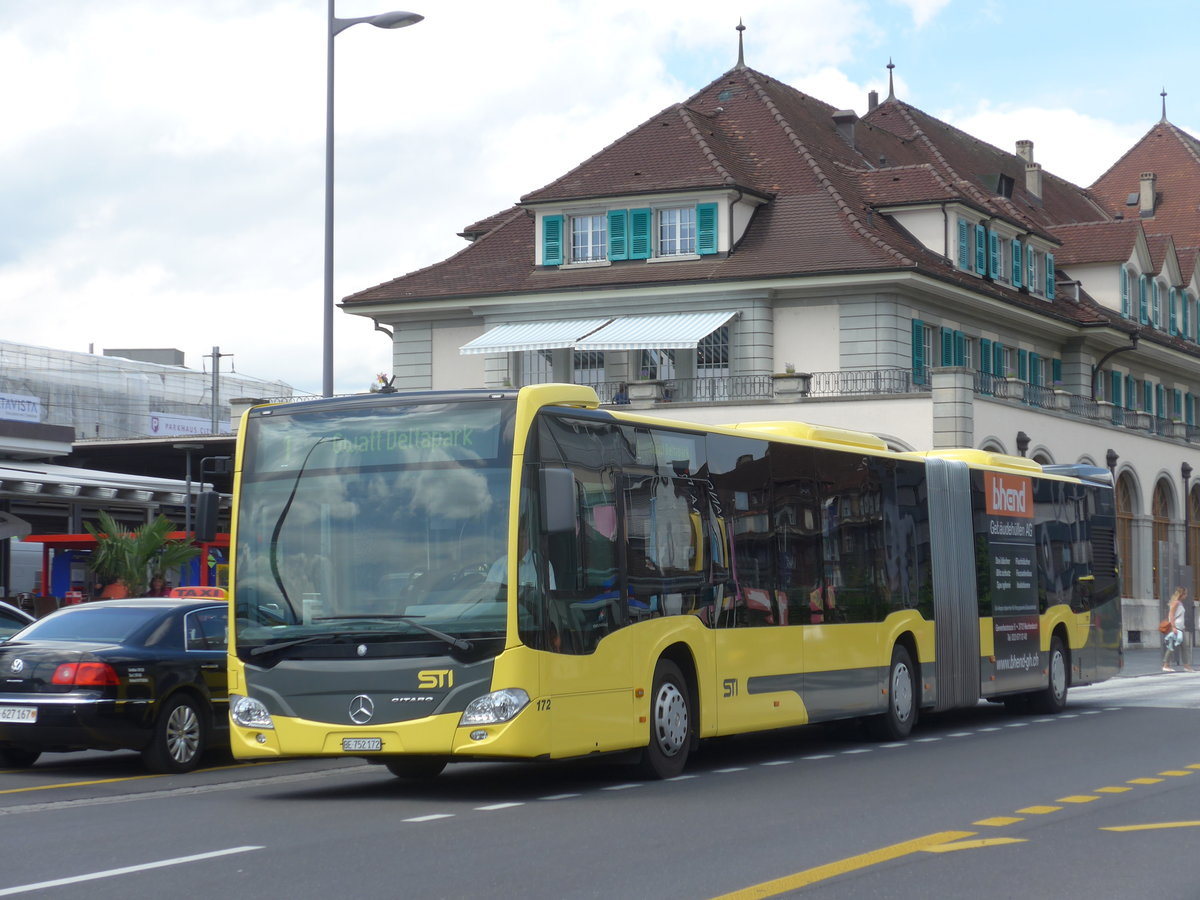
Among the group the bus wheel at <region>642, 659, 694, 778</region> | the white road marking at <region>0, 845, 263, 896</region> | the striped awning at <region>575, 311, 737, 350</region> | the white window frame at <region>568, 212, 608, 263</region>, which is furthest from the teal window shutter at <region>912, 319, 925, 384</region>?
the white road marking at <region>0, 845, 263, 896</region>

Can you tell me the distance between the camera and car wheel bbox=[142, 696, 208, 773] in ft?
53.3

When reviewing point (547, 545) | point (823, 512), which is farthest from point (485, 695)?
point (823, 512)

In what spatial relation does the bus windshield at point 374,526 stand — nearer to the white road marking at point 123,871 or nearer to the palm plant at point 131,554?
the white road marking at point 123,871

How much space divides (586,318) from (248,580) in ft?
110

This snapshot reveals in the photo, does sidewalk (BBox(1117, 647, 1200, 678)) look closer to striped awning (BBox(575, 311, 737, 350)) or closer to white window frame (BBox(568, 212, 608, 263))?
striped awning (BBox(575, 311, 737, 350))

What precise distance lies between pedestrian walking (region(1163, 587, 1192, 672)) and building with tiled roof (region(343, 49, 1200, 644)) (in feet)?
19.3

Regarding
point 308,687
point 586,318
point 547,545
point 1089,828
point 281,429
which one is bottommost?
point 1089,828

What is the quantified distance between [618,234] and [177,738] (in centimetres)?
3283

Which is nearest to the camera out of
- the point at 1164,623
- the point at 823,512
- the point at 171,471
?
the point at 823,512

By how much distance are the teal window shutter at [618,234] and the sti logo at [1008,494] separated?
79.7 feet

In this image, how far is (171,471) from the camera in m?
56.8

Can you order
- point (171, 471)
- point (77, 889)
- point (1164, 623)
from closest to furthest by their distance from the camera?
point (77, 889), point (1164, 623), point (171, 471)

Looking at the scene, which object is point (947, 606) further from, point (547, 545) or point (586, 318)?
point (586, 318)

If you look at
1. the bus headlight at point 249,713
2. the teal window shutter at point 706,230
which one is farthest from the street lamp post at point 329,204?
the teal window shutter at point 706,230
